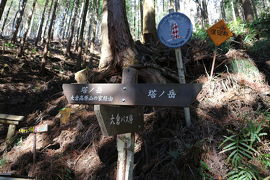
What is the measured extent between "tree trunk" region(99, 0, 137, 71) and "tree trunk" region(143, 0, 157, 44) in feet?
7.31

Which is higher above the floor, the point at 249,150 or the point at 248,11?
the point at 248,11

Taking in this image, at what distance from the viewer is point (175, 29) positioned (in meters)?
3.29

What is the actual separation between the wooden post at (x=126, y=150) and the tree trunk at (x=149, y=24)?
16.6ft

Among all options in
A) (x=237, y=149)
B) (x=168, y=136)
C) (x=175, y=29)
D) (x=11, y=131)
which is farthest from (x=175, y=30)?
(x=11, y=131)

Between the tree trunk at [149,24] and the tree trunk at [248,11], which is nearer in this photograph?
the tree trunk at [149,24]

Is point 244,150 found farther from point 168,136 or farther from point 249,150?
point 168,136

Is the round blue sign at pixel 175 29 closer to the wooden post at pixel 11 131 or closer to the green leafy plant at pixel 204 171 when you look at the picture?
the green leafy plant at pixel 204 171

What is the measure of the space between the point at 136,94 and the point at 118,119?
13.9 inches

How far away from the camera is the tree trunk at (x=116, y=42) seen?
513 centimetres

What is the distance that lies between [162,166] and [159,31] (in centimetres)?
217

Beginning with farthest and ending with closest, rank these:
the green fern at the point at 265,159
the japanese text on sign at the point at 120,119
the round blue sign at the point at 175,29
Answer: the round blue sign at the point at 175,29 → the green fern at the point at 265,159 → the japanese text on sign at the point at 120,119

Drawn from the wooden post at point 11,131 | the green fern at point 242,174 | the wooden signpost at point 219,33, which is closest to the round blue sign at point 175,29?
the wooden signpost at point 219,33

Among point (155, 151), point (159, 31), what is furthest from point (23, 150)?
point (159, 31)

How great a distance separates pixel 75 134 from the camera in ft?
16.1
